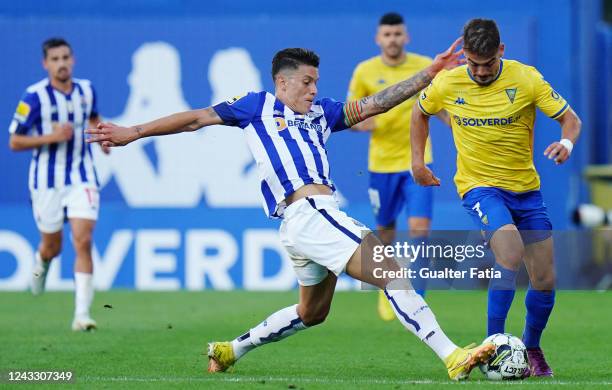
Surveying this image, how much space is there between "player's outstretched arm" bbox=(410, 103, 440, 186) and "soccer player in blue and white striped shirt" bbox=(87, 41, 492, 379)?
491mm

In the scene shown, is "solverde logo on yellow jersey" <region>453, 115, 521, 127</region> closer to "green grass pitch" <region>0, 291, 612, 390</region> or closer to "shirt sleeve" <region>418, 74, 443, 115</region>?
"shirt sleeve" <region>418, 74, 443, 115</region>

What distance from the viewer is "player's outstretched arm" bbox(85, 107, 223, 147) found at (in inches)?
299

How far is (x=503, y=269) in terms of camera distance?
783 centimetres

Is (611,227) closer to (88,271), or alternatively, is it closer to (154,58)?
(154,58)

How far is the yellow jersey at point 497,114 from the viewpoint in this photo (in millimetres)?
8117

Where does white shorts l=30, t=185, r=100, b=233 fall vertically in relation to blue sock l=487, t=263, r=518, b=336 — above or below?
above

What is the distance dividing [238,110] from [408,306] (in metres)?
1.57

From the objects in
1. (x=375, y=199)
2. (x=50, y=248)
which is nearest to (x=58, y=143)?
(x=50, y=248)

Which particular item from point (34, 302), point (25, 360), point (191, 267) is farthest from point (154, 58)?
point (25, 360)

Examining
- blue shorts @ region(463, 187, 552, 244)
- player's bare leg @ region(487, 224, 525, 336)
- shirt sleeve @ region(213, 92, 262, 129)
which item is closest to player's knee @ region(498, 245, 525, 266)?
player's bare leg @ region(487, 224, 525, 336)

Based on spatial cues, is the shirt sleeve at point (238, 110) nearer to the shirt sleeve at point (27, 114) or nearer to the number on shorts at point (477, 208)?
the number on shorts at point (477, 208)

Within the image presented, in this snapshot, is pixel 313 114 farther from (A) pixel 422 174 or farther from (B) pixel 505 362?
(B) pixel 505 362

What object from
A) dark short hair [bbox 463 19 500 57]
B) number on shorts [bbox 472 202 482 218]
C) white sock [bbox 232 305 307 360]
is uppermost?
dark short hair [bbox 463 19 500 57]

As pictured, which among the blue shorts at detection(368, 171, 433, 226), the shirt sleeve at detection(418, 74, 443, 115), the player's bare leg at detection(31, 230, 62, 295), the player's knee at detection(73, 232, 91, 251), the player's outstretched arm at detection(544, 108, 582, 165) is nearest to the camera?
the player's outstretched arm at detection(544, 108, 582, 165)
